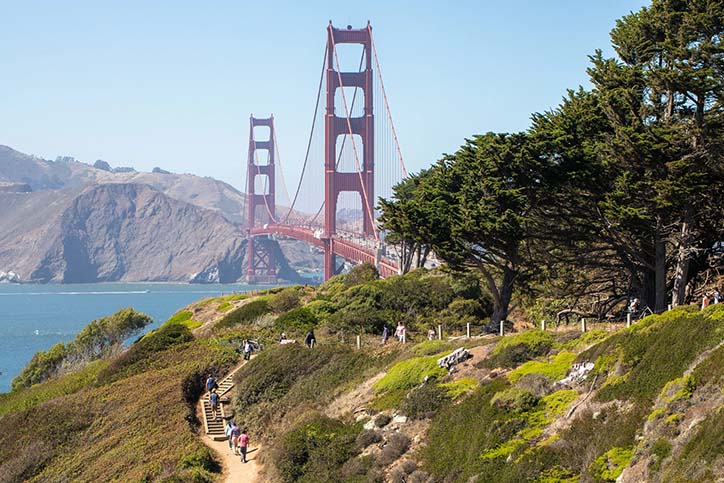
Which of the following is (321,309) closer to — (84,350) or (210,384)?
(210,384)

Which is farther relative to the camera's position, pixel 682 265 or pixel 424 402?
pixel 682 265

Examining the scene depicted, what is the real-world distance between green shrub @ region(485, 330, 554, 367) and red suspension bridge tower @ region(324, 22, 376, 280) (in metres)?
77.8

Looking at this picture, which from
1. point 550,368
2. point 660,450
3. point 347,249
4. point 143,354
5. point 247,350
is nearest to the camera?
point 660,450

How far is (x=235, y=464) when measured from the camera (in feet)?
89.3

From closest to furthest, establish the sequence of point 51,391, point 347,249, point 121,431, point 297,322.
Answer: point 121,431, point 297,322, point 51,391, point 347,249

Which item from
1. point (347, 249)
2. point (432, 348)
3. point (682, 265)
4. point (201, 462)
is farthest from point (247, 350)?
point (347, 249)

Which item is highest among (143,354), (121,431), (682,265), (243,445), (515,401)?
(682,265)

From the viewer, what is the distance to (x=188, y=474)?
2548 centimetres

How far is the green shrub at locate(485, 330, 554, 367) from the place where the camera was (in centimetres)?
2423

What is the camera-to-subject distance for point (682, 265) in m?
29.4

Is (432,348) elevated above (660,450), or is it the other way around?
(432,348)

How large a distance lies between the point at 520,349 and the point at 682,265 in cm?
780

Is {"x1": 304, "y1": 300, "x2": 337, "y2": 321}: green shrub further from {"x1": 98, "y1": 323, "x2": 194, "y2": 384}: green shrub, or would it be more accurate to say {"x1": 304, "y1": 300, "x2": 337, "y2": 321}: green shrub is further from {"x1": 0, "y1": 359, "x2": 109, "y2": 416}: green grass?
{"x1": 0, "y1": 359, "x2": 109, "y2": 416}: green grass

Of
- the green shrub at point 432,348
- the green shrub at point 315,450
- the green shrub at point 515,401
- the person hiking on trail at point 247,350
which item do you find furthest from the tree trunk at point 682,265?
the person hiking on trail at point 247,350
